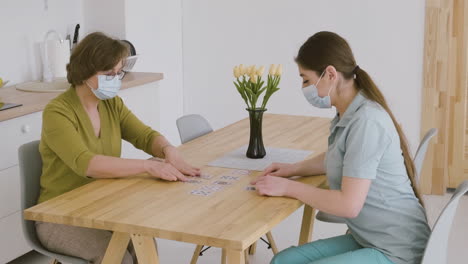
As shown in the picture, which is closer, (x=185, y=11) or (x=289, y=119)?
(x=289, y=119)

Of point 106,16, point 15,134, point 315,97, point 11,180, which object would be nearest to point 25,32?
point 106,16

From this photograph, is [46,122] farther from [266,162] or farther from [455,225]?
[455,225]

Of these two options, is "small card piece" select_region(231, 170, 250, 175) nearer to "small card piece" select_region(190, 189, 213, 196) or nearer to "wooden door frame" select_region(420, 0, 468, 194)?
"small card piece" select_region(190, 189, 213, 196)

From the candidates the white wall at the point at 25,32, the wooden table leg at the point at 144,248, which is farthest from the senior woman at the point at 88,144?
the white wall at the point at 25,32

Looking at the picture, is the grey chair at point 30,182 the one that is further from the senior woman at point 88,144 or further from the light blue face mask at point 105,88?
the light blue face mask at point 105,88

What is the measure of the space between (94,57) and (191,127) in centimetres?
76

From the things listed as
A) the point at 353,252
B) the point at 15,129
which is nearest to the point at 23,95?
the point at 15,129

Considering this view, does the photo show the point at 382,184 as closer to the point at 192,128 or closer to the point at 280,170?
the point at 280,170

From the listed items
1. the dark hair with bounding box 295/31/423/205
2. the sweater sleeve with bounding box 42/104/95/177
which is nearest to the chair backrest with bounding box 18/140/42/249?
the sweater sleeve with bounding box 42/104/95/177

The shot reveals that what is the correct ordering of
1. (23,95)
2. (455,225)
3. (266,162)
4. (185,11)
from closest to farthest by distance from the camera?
(266,162), (23,95), (455,225), (185,11)

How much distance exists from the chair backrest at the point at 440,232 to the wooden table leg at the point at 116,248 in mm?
950

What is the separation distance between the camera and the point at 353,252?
238 centimetres

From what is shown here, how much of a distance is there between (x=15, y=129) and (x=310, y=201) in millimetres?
1740

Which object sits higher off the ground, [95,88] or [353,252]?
[95,88]
